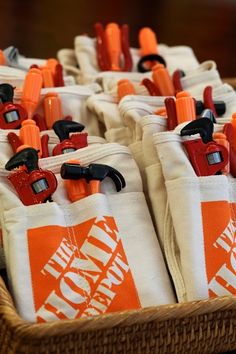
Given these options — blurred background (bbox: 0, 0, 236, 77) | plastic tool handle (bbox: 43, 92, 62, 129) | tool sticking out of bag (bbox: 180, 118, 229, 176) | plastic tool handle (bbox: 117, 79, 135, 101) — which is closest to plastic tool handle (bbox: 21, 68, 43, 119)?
plastic tool handle (bbox: 43, 92, 62, 129)

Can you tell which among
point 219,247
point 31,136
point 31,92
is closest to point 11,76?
point 31,92

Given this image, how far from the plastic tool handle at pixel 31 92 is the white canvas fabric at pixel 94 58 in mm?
164

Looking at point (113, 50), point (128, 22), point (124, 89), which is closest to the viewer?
point (124, 89)

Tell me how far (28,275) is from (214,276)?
186mm

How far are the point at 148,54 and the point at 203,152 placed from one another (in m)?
0.38

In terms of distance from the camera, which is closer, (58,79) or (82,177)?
(82,177)

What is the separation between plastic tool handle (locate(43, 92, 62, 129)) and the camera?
835mm

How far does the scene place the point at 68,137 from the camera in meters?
0.77

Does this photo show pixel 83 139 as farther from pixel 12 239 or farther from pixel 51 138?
pixel 12 239

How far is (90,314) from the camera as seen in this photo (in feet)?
2.05

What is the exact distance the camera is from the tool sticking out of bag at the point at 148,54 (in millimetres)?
1036

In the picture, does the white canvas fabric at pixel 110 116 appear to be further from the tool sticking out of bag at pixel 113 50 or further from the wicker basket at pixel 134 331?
the wicker basket at pixel 134 331

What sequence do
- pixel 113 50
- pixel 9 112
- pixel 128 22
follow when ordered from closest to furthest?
pixel 9 112, pixel 113 50, pixel 128 22

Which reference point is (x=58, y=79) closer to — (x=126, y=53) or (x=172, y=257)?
(x=126, y=53)
